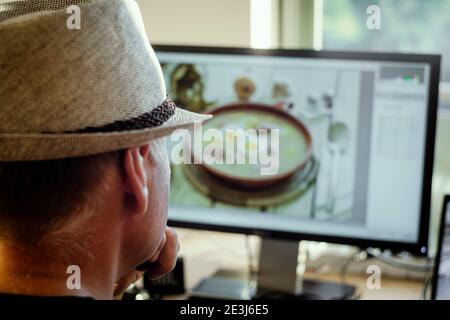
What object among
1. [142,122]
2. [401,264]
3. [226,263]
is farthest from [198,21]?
[142,122]

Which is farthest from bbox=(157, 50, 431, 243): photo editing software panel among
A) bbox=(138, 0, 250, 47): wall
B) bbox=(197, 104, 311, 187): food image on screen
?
bbox=(138, 0, 250, 47): wall

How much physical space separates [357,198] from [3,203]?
0.70 m

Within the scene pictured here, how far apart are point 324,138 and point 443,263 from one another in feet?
1.01

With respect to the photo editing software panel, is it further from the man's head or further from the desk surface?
the man's head

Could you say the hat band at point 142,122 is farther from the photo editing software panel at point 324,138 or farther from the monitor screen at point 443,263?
the monitor screen at point 443,263

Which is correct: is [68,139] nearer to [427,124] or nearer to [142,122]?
[142,122]

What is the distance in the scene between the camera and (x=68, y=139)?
647 millimetres

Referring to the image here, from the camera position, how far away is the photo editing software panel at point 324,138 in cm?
115

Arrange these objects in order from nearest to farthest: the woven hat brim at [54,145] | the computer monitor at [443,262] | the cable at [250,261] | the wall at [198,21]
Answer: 1. the woven hat brim at [54,145]
2. the computer monitor at [443,262]
3. the cable at [250,261]
4. the wall at [198,21]

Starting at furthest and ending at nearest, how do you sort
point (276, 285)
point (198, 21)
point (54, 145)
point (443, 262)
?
1. point (198, 21)
2. point (276, 285)
3. point (443, 262)
4. point (54, 145)

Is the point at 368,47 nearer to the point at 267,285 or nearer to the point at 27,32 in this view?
the point at 267,285

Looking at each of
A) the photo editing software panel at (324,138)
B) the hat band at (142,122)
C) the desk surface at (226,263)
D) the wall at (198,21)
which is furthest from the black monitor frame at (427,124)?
the hat band at (142,122)

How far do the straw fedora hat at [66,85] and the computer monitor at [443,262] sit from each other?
0.67m
